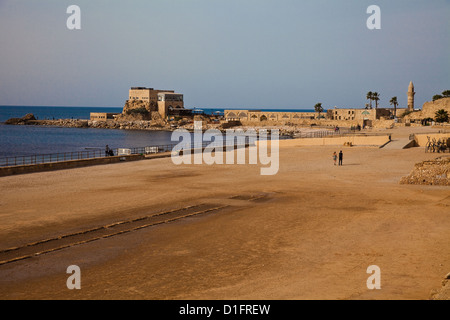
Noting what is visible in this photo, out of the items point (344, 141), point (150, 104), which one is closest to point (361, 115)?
point (344, 141)

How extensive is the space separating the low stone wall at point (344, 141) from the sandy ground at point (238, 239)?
2329 centimetres

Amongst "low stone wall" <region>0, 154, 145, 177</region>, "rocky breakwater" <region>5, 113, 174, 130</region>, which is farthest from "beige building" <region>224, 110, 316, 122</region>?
"low stone wall" <region>0, 154, 145, 177</region>

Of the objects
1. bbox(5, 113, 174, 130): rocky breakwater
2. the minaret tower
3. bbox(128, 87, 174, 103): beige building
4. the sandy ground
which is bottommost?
the sandy ground

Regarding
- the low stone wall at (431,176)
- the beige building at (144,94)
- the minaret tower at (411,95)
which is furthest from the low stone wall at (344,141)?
the beige building at (144,94)

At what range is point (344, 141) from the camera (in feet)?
170

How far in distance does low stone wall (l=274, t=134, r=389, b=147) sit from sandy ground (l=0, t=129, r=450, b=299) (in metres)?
23.3

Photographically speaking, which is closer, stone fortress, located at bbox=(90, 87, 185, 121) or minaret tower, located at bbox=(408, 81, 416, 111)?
minaret tower, located at bbox=(408, 81, 416, 111)

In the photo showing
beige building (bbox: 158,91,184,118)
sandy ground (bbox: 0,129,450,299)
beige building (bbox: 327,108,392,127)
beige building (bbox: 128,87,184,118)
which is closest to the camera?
sandy ground (bbox: 0,129,450,299)

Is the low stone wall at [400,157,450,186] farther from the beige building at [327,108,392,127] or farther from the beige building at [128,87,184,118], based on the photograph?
the beige building at [128,87,184,118]

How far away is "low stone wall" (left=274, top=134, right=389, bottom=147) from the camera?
49.8 meters
